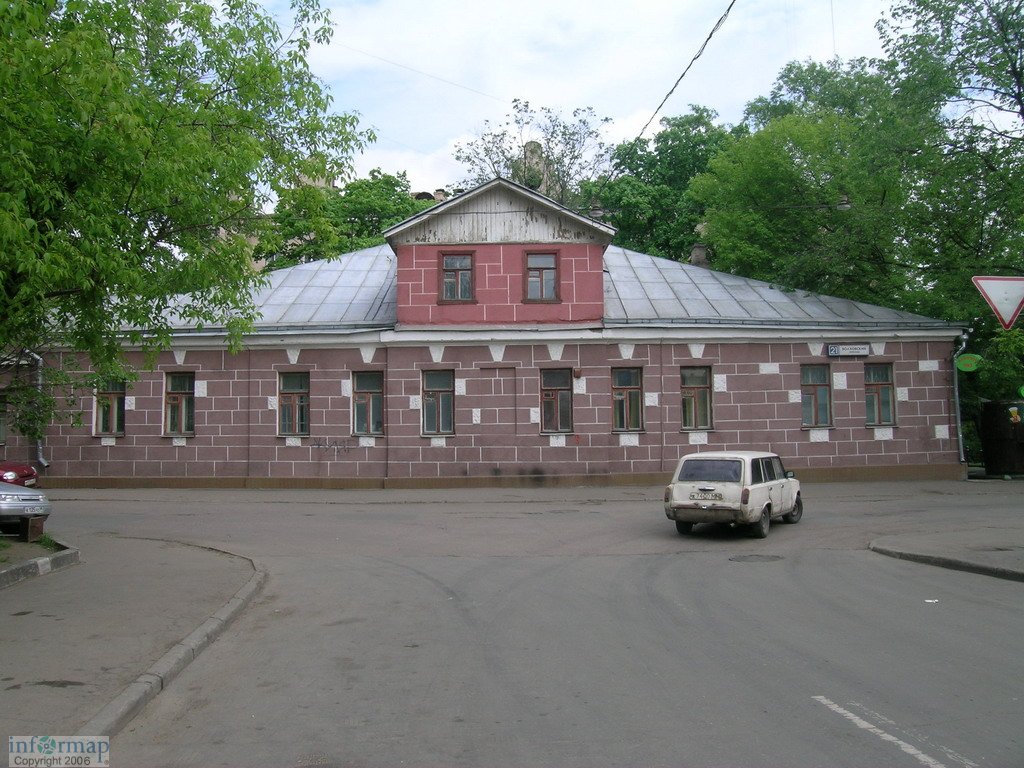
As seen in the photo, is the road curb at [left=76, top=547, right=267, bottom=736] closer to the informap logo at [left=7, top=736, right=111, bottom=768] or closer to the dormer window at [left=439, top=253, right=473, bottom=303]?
the informap logo at [left=7, top=736, right=111, bottom=768]

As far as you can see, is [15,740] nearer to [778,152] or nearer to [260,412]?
[260,412]

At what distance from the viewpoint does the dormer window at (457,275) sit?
2477 cm

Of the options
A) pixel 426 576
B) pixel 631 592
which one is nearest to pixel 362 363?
pixel 426 576

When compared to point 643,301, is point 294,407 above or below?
below

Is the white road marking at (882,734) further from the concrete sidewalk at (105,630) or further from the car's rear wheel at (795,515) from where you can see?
the car's rear wheel at (795,515)

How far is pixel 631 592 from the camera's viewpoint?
990cm

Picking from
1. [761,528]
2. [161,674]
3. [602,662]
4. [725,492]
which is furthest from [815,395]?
[161,674]

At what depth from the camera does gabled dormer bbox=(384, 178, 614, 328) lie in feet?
80.5

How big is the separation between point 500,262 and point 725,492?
12360 millimetres

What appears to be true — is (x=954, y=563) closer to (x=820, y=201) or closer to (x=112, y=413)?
(x=820, y=201)

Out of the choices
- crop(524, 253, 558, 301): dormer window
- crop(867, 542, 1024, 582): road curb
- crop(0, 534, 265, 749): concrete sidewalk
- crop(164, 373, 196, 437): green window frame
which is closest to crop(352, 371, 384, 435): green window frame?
crop(164, 373, 196, 437): green window frame

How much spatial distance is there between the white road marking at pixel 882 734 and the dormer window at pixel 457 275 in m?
20.0

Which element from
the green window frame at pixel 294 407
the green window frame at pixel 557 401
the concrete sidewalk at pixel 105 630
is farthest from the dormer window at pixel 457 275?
the concrete sidewalk at pixel 105 630

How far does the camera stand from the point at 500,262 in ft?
80.9
